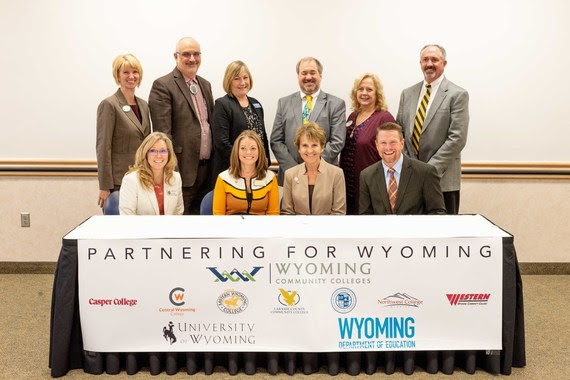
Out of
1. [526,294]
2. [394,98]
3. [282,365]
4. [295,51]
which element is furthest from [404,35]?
[282,365]

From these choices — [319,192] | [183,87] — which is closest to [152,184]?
[183,87]

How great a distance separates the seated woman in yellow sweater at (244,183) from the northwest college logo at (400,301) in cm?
116

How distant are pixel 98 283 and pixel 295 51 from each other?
8.12 feet

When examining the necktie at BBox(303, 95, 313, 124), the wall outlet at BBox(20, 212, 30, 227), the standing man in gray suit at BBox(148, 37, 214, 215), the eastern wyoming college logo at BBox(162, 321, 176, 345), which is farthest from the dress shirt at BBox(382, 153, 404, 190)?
the wall outlet at BBox(20, 212, 30, 227)

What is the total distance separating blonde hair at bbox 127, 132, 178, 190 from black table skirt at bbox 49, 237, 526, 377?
86cm

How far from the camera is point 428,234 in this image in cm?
300

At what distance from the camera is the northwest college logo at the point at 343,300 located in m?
2.99

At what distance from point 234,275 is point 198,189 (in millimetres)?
1595

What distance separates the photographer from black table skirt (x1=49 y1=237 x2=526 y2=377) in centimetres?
299

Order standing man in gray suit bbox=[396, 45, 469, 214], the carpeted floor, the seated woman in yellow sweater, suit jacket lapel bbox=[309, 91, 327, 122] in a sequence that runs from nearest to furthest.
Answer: the carpeted floor < the seated woman in yellow sweater < standing man in gray suit bbox=[396, 45, 469, 214] < suit jacket lapel bbox=[309, 91, 327, 122]

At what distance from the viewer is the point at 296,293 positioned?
2986 millimetres

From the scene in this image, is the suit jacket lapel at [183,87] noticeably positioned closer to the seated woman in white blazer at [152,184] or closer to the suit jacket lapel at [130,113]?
the suit jacket lapel at [130,113]

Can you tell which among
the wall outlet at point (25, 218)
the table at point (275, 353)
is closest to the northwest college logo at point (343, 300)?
the table at point (275, 353)

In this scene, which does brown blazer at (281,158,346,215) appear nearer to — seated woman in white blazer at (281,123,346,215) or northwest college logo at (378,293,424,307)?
seated woman in white blazer at (281,123,346,215)
